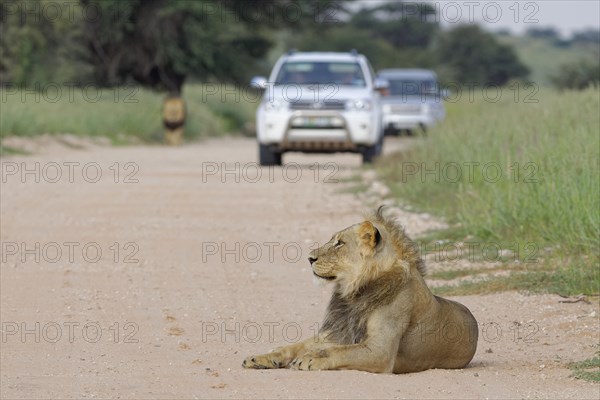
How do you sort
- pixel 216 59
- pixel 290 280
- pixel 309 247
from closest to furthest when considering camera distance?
1. pixel 290 280
2. pixel 309 247
3. pixel 216 59

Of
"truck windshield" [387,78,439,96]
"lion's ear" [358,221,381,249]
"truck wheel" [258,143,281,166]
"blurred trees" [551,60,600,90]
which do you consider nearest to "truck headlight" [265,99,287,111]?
"truck wheel" [258,143,281,166]

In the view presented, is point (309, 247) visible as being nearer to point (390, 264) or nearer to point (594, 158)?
point (594, 158)

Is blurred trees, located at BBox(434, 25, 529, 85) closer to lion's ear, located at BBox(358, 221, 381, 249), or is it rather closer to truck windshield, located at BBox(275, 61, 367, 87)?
truck windshield, located at BBox(275, 61, 367, 87)

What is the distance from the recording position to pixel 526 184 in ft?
39.2

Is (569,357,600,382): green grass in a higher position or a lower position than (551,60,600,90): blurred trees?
lower

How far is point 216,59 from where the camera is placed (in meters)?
43.5

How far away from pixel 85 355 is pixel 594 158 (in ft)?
17.1

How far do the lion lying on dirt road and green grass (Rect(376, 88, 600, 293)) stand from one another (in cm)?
262

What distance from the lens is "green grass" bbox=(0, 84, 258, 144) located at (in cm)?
2440

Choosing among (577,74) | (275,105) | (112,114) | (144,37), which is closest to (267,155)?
(275,105)

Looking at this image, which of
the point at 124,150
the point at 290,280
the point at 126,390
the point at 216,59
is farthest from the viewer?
the point at 216,59

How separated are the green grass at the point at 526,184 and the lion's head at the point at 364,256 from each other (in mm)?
2740

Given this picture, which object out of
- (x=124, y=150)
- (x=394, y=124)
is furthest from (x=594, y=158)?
(x=394, y=124)

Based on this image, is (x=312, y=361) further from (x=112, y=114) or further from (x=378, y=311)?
(x=112, y=114)
